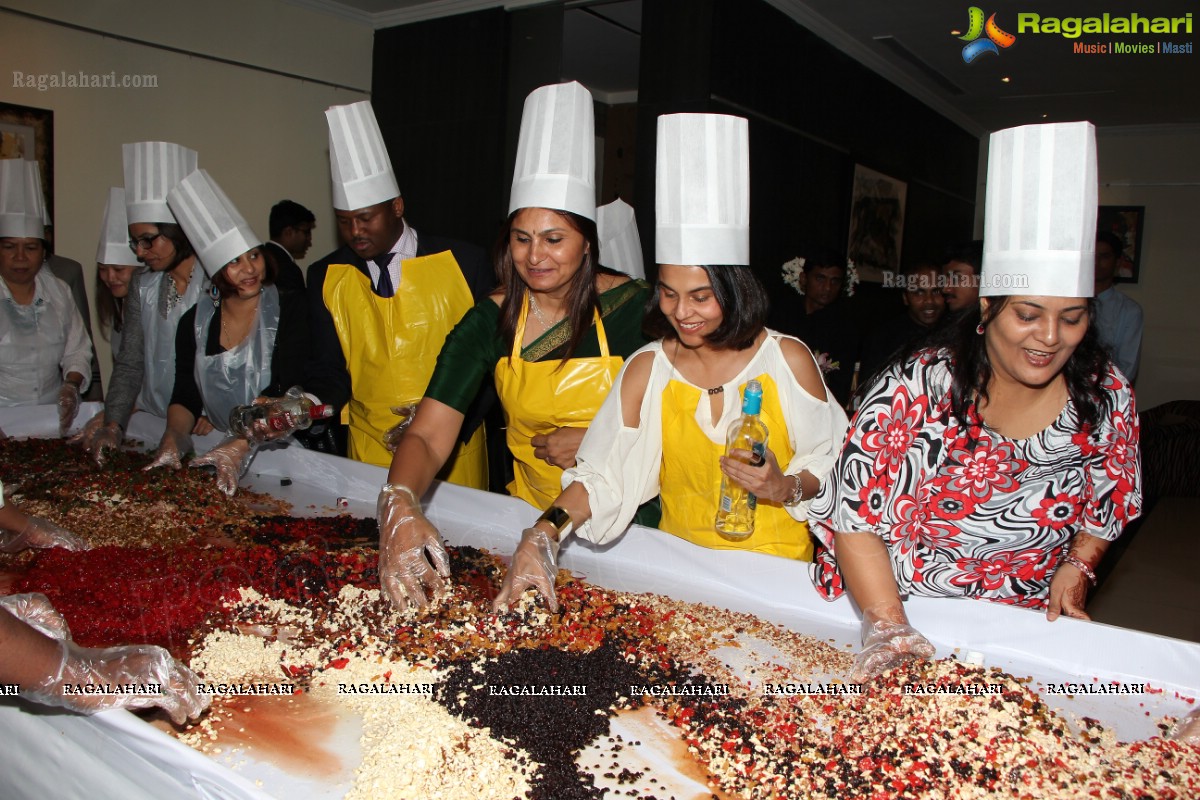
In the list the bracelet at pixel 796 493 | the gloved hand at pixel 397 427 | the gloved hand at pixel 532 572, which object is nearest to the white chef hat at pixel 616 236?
the gloved hand at pixel 397 427

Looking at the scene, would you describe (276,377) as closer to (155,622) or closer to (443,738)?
(155,622)

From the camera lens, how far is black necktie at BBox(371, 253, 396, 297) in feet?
8.60

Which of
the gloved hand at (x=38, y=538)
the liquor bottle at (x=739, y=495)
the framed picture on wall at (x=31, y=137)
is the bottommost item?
the gloved hand at (x=38, y=538)

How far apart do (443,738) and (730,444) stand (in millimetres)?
878

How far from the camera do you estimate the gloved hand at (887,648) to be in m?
1.36

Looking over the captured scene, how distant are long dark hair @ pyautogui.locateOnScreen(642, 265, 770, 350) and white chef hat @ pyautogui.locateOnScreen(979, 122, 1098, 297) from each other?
467mm

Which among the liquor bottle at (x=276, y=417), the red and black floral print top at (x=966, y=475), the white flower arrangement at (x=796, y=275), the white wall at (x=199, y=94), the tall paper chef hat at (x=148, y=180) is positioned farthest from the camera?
the white flower arrangement at (x=796, y=275)

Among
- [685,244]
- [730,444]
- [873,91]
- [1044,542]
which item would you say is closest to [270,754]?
[730,444]

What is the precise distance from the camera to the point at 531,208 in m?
2.02

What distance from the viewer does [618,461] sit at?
188 centimetres

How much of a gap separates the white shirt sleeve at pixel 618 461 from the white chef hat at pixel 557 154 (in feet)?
1.48

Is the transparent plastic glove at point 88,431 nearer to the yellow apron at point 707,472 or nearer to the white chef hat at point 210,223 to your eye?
the white chef hat at point 210,223

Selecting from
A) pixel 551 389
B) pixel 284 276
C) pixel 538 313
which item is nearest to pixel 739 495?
pixel 551 389

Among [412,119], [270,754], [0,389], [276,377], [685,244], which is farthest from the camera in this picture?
[412,119]
